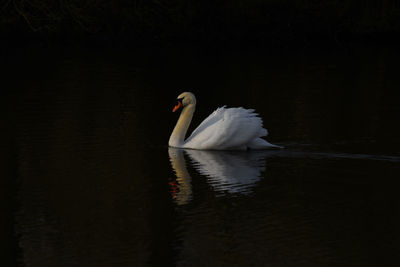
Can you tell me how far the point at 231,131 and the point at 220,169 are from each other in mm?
1136

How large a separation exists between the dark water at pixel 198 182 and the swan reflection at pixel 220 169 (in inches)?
0.9

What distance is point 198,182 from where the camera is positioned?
10898 millimetres

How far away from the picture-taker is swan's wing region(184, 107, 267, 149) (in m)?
12.7

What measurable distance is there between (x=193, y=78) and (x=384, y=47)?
13687 millimetres

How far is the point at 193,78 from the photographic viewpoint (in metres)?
24.5

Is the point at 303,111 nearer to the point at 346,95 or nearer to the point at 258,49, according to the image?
the point at 346,95

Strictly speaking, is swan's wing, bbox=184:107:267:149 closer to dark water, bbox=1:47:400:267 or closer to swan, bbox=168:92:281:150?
swan, bbox=168:92:281:150

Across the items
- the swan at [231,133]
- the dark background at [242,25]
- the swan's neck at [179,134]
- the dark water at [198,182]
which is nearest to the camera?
the dark water at [198,182]

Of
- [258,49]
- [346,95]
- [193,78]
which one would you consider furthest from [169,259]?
[258,49]

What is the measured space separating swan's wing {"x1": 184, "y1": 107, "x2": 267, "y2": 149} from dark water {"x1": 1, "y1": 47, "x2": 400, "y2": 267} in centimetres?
18

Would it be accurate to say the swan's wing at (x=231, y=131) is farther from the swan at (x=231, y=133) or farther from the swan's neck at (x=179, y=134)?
the swan's neck at (x=179, y=134)

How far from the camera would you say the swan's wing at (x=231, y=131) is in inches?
499

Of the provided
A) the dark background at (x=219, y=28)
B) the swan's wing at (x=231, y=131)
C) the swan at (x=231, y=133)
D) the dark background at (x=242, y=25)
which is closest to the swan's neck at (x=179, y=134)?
the swan at (x=231, y=133)

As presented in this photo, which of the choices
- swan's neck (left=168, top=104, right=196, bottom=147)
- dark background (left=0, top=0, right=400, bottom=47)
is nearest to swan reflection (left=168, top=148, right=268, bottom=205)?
swan's neck (left=168, top=104, right=196, bottom=147)
